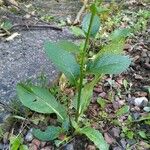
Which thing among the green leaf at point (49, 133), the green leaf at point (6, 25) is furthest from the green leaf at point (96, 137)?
the green leaf at point (6, 25)

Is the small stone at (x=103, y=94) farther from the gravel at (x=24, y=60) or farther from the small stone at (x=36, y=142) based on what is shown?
the small stone at (x=36, y=142)

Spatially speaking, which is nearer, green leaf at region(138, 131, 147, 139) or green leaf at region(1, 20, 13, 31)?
green leaf at region(138, 131, 147, 139)

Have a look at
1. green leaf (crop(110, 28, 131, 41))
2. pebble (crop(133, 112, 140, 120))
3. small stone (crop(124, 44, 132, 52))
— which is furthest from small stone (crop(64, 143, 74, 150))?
small stone (crop(124, 44, 132, 52))

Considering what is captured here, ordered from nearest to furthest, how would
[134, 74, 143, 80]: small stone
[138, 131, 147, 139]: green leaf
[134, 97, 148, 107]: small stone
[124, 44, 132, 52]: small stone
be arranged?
[138, 131, 147, 139]: green leaf, [134, 97, 148, 107]: small stone, [134, 74, 143, 80]: small stone, [124, 44, 132, 52]: small stone

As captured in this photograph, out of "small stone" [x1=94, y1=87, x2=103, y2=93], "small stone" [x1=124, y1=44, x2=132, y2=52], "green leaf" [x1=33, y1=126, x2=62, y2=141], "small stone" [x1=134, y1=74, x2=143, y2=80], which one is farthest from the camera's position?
"small stone" [x1=124, y1=44, x2=132, y2=52]

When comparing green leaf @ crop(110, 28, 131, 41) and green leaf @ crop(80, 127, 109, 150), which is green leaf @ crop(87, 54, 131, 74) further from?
green leaf @ crop(110, 28, 131, 41)

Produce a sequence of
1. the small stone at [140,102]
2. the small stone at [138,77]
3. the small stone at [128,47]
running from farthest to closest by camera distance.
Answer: the small stone at [128,47]
the small stone at [138,77]
the small stone at [140,102]
